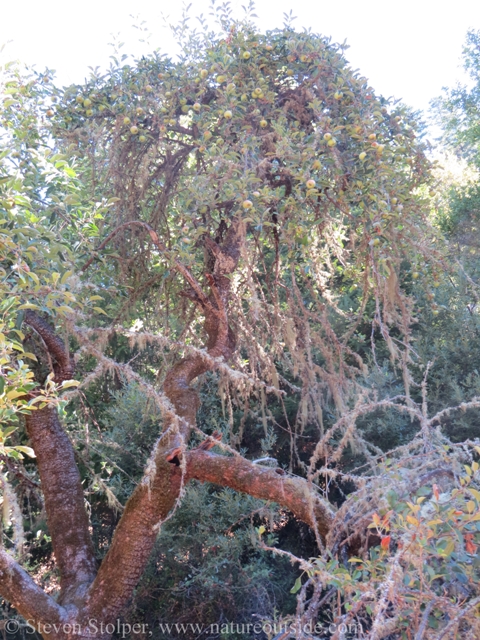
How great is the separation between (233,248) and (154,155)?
2.28ft

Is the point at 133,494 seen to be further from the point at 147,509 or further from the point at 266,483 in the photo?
the point at 266,483

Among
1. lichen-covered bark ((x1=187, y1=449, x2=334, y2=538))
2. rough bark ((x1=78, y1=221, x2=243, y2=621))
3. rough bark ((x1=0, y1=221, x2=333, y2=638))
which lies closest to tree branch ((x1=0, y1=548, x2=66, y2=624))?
rough bark ((x1=0, y1=221, x2=333, y2=638))

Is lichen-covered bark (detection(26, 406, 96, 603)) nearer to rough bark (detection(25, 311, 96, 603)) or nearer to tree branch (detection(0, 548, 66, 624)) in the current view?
rough bark (detection(25, 311, 96, 603))

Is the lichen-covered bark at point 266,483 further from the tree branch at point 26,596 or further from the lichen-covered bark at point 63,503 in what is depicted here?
the tree branch at point 26,596

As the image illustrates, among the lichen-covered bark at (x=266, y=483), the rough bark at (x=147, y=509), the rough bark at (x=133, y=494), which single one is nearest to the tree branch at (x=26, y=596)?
the rough bark at (x=133, y=494)

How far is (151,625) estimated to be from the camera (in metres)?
3.58

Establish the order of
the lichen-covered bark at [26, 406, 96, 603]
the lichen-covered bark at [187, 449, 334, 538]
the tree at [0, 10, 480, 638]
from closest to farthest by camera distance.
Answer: the lichen-covered bark at [187, 449, 334, 538]
the tree at [0, 10, 480, 638]
the lichen-covered bark at [26, 406, 96, 603]

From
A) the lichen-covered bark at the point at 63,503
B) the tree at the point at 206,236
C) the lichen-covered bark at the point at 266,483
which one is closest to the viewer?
the lichen-covered bark at the point at 266,483

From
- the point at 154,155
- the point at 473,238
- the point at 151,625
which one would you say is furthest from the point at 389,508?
the point at 473,238

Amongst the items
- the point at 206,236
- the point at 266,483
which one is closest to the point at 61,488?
the point at 266,483

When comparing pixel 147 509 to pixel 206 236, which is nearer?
pixel 147 509

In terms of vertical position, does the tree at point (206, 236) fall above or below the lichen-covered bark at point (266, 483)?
above

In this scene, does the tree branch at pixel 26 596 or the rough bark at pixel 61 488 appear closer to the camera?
the tree branch at pixel 26 596

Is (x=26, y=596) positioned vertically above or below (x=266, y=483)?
below
